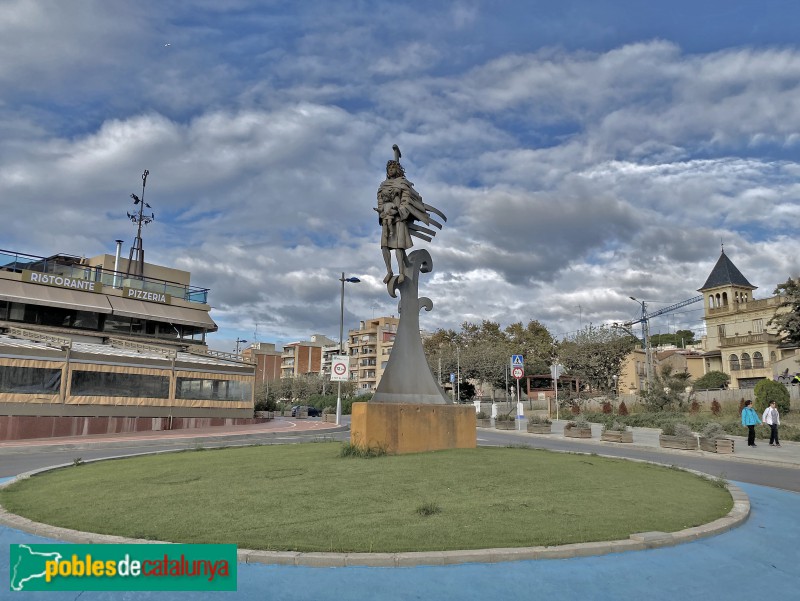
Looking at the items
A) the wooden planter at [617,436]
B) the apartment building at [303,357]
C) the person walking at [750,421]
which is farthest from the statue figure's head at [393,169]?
the apartment building at [303,357]

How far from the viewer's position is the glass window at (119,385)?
26.5 m

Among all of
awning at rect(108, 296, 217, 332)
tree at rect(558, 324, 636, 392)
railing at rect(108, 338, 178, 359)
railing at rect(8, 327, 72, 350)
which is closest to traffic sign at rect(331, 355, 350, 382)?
railing at rect(108, 338, 178, 359)

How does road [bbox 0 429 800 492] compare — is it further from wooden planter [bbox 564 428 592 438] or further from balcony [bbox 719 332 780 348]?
balcony [bbox 719 332 780 348]

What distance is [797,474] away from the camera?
14.4 m

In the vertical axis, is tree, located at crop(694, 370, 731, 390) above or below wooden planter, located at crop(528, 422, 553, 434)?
above

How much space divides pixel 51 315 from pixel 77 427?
13.8 m

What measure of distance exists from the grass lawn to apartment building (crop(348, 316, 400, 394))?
95.6 metres

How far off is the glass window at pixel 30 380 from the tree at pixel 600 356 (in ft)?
158

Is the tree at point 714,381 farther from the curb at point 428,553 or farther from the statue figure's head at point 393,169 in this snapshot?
the curb at point 428,553

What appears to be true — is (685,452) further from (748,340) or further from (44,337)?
(748,340)

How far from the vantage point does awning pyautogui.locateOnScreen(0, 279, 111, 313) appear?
1315 inches

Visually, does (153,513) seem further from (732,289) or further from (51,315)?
(732,289)

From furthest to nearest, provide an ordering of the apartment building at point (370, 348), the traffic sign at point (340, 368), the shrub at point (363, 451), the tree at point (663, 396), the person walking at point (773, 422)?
the apartment building at point (370, 348) → the tree at point (663, 396) → the traffic sign at point (340, 368) → the person walking at point (773, 422) → the shrub at point (363, 451)

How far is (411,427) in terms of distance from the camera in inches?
506
